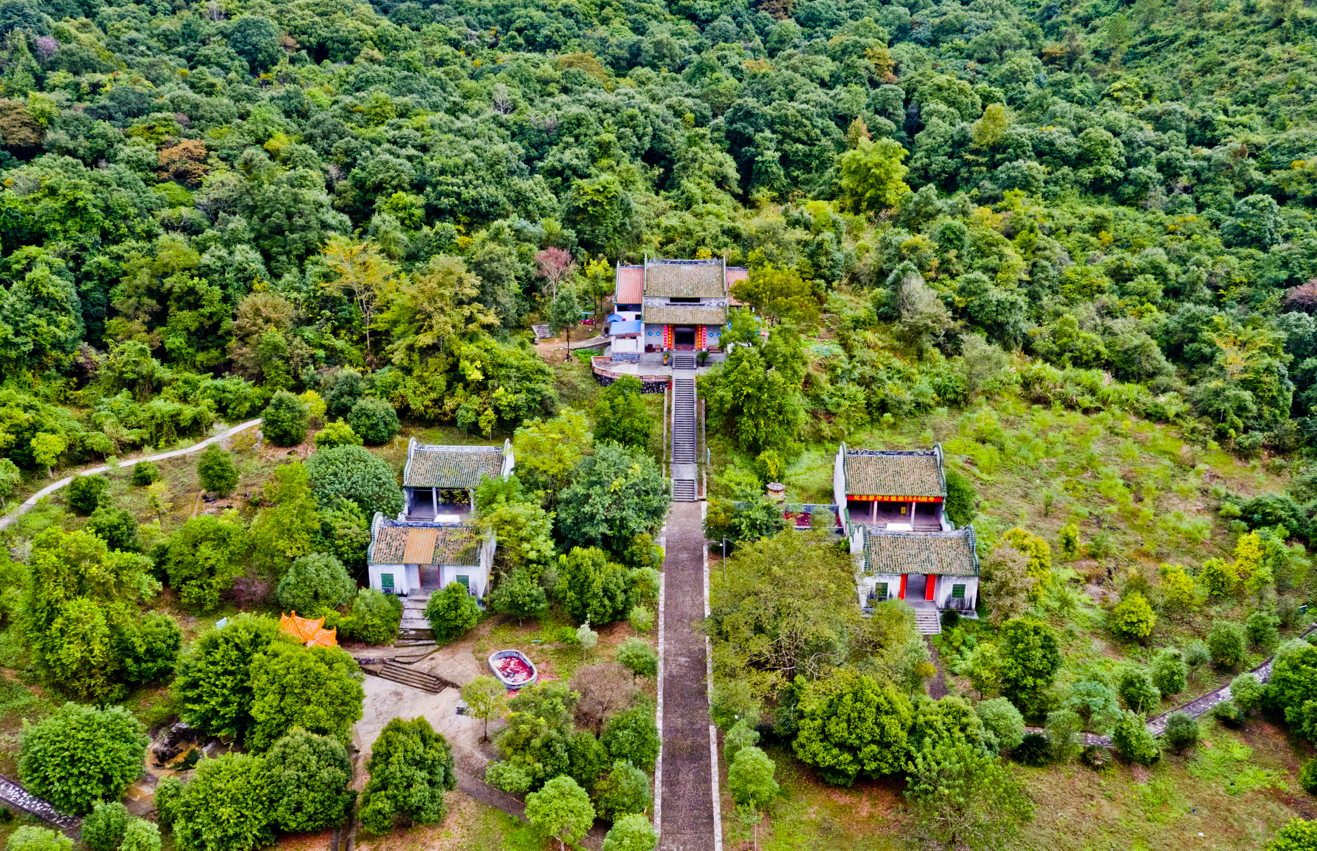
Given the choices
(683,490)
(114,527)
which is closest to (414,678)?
(114,527)

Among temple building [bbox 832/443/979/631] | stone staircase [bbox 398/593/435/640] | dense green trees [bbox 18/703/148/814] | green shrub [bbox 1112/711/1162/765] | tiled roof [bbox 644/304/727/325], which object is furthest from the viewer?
tiled roof [bbox 644/304/727/325]

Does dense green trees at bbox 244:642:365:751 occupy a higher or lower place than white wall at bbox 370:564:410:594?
lower

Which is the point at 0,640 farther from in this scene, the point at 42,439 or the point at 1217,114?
the point at 1217,114

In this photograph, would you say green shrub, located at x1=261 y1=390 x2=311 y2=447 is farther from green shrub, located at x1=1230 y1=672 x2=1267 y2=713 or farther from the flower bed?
green shrub, located at x1=1230 y1=672 x2=1267 y2=713

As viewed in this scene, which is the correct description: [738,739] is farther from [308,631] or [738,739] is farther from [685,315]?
[685,315]

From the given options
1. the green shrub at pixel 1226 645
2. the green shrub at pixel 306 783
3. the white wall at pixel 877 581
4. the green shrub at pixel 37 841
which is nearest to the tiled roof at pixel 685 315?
the white wall at pixel 877 581

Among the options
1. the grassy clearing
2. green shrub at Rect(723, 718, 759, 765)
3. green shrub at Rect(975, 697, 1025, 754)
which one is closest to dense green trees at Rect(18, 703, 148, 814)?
green shrub at Rect(723, 718, 759, 765)
